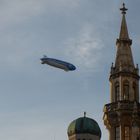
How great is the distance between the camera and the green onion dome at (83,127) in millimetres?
100438

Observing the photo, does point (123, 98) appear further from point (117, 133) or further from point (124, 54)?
point (124, 54)

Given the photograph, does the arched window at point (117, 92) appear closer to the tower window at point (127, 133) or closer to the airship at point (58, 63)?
the tower window at point (127, 133)

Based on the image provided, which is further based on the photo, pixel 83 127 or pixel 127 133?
pixel 83 127

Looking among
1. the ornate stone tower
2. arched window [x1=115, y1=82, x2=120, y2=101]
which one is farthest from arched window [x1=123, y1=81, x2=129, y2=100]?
arched window [x1=115, y1=82, x2=120, y2=101]

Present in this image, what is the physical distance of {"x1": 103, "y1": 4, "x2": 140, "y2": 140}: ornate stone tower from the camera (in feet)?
265

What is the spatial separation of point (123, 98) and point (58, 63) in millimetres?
11926

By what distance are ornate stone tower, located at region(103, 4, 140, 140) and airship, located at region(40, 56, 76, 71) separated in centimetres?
695

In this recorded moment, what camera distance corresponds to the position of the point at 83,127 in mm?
100500

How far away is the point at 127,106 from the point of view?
8138 cm

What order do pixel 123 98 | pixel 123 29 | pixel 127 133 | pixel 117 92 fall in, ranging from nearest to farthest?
pixel 127 133
pixel 123 98
pixel 117 92
pixel 123 29

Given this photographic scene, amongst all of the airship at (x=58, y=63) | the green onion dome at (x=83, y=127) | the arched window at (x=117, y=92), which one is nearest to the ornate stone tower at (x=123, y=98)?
the arched window at (x=117, y=92)

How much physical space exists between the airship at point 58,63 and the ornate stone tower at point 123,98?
6949mm

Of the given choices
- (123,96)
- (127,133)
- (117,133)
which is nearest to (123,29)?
(123,96)

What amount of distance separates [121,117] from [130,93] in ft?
12.1
